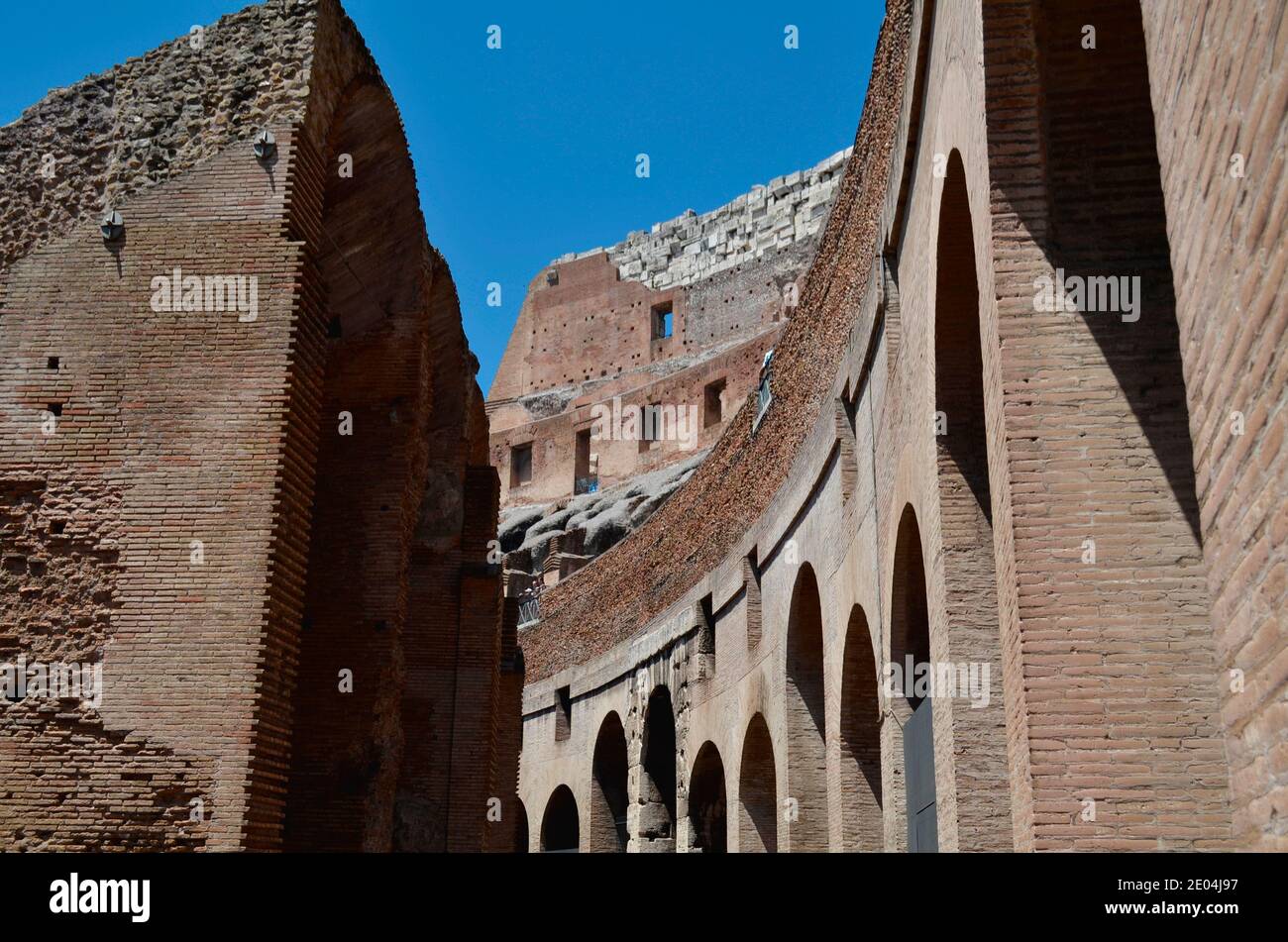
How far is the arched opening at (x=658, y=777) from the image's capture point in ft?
67.6

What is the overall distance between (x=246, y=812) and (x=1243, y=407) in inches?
220

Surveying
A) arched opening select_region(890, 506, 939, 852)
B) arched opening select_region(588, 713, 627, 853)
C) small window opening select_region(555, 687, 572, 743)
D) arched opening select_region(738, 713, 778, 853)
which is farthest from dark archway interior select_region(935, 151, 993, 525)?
small window opening select_region(555, 687, 572, 743)

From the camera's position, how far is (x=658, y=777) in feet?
68.8

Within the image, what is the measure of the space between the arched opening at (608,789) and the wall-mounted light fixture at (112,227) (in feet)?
51.3

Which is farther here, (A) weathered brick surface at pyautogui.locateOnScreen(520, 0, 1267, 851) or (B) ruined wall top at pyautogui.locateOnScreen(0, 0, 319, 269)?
(B) ruined wall top at pyautogui.locateOnScreen(0, 0, 319, 269)

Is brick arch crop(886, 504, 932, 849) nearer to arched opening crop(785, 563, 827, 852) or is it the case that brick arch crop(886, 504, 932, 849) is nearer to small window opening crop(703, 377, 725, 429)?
arched opening crop(785, 563, 827, 852)

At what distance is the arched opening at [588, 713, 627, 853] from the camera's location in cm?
2266

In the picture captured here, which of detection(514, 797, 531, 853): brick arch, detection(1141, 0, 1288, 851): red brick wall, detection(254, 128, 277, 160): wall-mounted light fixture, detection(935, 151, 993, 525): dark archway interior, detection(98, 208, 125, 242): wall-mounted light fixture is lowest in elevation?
detection(514, 797, 531, 853): brick arch

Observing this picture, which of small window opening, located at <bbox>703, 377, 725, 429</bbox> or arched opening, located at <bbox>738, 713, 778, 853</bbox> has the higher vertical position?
small window opening, located at <bbox>703, 377, 725, 429</bbox>

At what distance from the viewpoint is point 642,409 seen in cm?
4072

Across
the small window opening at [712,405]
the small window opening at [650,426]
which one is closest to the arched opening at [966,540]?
the small window opening at [712,405]

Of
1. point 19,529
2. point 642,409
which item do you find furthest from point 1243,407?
point 642,409

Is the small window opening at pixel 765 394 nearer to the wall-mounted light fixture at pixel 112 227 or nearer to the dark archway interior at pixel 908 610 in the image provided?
the dark archway interior at pixel 908 610

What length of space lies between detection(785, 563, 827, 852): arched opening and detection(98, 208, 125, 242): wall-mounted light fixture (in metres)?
7.69
